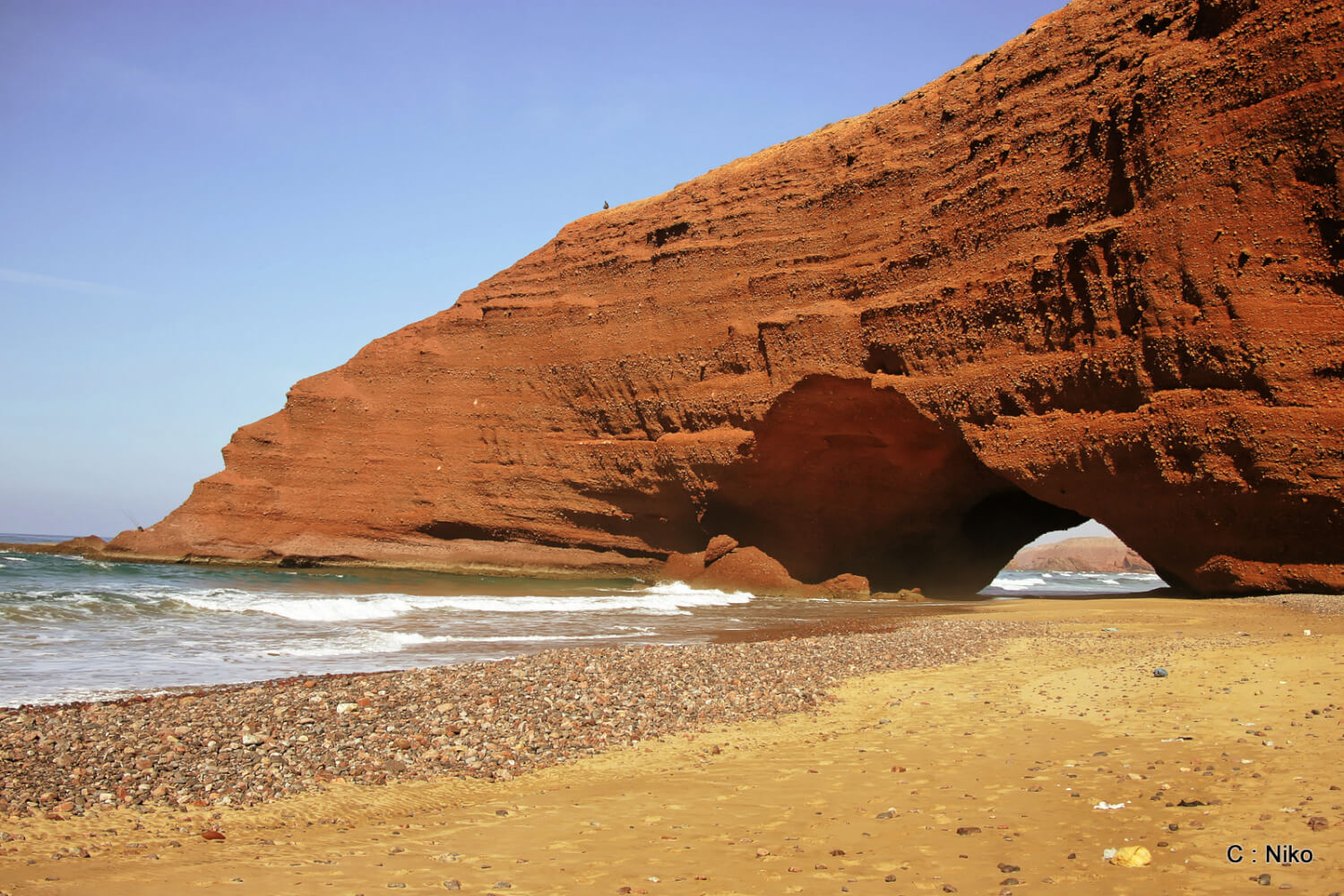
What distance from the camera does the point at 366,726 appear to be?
5824 mm

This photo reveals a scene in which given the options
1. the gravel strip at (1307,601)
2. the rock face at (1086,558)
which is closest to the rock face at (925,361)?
the gravel strip at (1307,601)

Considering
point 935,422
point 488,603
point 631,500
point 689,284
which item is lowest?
point 488,603

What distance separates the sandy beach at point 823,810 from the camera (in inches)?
132

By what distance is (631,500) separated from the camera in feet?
88.6

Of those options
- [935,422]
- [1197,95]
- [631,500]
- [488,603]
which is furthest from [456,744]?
[631,500]

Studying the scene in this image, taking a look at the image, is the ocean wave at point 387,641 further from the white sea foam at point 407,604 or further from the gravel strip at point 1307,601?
the gravel strip at point 1307,601

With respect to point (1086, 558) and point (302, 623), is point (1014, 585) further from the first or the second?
point (1086, 558)

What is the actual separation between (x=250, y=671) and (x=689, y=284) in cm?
Answer: 2035

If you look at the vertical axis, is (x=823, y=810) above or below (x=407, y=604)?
above

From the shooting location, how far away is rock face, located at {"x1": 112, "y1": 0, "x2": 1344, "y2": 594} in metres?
15.9

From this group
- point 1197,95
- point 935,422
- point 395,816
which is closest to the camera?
point 395,816

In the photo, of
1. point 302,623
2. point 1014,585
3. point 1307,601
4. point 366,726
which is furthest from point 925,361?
point 1014,585

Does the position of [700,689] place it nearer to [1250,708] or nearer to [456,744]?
[456,744]

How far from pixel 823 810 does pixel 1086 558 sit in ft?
335
